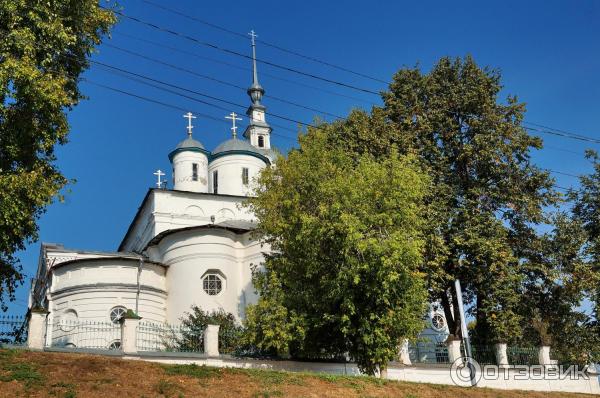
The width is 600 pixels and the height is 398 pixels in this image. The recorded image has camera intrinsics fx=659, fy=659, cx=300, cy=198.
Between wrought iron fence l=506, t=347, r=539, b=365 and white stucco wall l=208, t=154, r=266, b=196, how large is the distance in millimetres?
20067

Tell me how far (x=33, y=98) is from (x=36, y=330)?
5774 mm

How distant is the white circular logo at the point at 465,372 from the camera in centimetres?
2236

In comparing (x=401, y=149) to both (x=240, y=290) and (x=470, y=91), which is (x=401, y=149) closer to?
(x=470, y=91)

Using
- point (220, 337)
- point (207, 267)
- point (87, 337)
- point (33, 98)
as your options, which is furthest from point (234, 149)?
point (33, 98)

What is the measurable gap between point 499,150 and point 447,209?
10.2ft

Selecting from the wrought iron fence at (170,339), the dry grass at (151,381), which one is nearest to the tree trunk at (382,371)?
the dry grass at (151,381)

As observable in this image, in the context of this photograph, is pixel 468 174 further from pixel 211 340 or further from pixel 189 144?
pixel 189 144

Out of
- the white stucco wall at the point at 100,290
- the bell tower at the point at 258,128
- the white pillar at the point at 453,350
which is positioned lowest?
the white pillar at the point at 453,350

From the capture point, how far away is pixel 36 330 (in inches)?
645

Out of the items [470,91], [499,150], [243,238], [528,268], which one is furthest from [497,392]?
[243,238]

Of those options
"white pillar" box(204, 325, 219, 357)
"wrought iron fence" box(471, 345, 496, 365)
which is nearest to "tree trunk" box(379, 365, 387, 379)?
"wrought iron fence" box(471, 345, 496, 365)

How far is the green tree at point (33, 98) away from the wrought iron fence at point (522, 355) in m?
16.7

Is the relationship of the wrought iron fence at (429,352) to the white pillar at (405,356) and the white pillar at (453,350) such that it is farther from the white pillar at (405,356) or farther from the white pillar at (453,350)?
the white pillar at (405,356)

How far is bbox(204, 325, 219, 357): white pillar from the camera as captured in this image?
18641 millimetres
